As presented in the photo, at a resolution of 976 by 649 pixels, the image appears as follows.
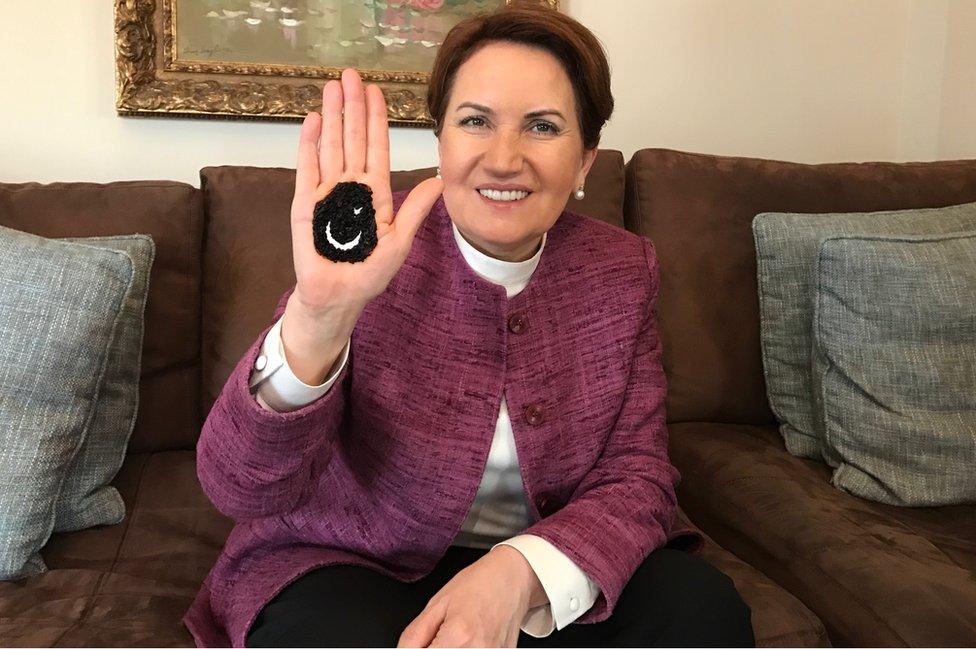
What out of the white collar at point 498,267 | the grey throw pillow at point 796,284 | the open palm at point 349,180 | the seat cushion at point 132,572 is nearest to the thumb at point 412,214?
the open palm at point 349,180

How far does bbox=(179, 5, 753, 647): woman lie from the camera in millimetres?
891

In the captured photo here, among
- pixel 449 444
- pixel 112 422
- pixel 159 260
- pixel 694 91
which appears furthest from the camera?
pixel 694 91

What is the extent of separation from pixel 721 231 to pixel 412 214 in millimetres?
1008

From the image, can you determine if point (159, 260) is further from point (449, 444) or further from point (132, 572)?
point (449, 444)

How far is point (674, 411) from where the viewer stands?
1664 mm

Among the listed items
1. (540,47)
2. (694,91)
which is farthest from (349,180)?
(694,91)

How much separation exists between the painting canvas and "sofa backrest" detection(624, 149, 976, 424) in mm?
583

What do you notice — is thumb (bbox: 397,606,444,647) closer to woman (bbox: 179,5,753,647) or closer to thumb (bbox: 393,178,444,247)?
woman (bbox: 179,5,753,647)

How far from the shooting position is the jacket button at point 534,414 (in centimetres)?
111

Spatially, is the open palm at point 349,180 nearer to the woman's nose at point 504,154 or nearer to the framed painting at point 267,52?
the woman's nose at point 504,154

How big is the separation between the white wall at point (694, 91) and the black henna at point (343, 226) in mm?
1098

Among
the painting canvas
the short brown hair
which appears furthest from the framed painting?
the short brown hair

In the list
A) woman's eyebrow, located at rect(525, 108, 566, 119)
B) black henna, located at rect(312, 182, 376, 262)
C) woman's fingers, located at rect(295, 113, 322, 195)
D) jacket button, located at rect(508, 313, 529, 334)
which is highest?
→ woman's eyebrow, located at rect(525, 108, 566, 119)

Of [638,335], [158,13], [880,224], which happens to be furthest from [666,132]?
[158,13]
